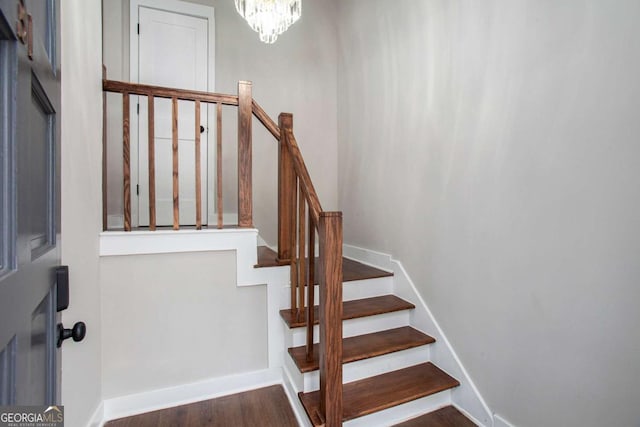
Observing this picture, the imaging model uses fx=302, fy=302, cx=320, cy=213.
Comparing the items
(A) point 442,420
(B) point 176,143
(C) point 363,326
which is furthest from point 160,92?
(A) point 442,420

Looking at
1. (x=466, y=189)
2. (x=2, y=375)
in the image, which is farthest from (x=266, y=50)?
(x=2, y=375)

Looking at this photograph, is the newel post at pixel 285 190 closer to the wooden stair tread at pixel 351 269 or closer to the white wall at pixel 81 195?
the wooden stair tread at pixel 351 269

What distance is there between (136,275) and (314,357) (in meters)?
1.14

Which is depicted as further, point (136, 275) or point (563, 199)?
point (136, 275)

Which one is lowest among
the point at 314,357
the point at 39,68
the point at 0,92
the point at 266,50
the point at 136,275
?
the point at 314,357

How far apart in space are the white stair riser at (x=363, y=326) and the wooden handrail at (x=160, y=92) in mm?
1541

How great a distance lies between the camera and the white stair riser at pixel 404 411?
1.55m

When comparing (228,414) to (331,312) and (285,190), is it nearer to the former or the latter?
(331,312)

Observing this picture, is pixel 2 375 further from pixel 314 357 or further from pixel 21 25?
pixel 314 357

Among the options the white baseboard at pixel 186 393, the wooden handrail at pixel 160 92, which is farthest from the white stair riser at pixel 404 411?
the wooden handrail at pixel 160 92

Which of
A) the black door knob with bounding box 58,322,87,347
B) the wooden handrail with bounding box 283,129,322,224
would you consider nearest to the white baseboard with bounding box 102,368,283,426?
the wooden handrail with bounding box 283,129,322,224

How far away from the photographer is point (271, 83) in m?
3.08

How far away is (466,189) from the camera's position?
5.72ft

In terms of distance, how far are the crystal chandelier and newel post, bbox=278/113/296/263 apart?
0.74 metres
